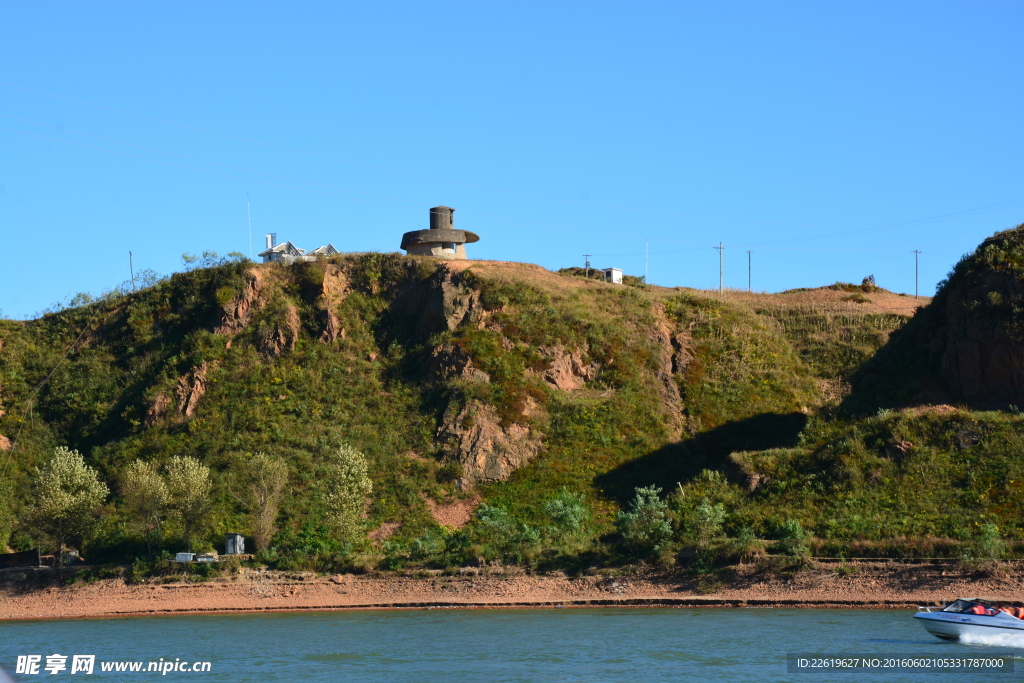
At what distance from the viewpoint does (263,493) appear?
5391 cm

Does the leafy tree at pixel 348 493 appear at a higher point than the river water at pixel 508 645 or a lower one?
higher

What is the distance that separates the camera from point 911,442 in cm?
5072

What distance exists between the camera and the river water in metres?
31.6

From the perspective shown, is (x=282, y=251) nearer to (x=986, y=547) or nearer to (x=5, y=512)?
(x=5, y=512)

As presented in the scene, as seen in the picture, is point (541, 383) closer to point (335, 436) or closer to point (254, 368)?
point (335, 436)

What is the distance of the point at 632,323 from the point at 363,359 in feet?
55.6

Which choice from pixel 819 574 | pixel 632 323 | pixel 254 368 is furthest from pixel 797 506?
pixel 254 368

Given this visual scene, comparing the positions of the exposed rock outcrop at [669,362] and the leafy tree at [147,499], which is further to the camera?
the exposed rock outcrop at [669,362]

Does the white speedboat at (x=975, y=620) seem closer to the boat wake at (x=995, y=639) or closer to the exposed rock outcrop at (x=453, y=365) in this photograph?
the boat wake at (x=995, y=639)

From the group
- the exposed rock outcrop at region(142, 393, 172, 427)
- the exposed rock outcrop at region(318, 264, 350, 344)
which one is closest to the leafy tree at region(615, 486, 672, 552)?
the exposed rock outcrop at region(318, 264, 350, 344)

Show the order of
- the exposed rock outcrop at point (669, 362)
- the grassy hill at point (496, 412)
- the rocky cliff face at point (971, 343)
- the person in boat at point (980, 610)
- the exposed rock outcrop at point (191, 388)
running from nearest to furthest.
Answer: the person in boat at point (980, 610) → the grassy hill at point (496, 412) → the rocky cliff face at point (971, 343) → the exposed rock outcrop at point (669, 362) → the exposed rock outcrop at point (191, 388)

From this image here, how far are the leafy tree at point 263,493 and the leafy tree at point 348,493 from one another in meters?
2.57

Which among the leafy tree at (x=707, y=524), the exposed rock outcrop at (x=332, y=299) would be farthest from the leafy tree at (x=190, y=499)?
the leafy tree at (x=707, y=524)

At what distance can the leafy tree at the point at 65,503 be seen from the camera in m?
54.1
